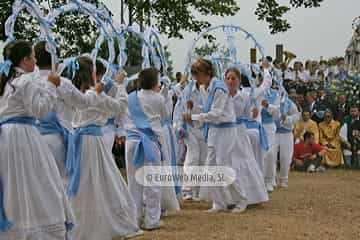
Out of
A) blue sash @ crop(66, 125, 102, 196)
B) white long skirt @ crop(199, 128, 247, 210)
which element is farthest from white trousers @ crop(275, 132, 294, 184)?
blue sash @ crop(66, 125, 102, 196)

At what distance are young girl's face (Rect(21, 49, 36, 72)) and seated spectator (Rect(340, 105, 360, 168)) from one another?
11123 mm

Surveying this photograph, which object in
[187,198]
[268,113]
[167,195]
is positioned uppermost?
[268,113]

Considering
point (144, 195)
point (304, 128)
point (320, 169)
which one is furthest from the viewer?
point (304, 128)

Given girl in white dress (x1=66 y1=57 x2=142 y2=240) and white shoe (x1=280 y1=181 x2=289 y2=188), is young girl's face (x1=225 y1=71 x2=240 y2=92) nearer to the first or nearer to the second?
girl in white dress (x1=66 y1=57 x2=142 y2=240)

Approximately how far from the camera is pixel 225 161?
9.14 m

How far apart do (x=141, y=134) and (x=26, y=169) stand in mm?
2669

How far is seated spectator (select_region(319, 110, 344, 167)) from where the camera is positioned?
1584 cm

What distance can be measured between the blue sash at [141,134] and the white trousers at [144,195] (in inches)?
2.2

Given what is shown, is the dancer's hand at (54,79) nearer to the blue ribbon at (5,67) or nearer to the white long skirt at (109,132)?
the blue ribbon at (5,67)

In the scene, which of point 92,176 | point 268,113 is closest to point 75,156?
point 92,176

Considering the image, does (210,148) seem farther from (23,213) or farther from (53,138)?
(23,213)

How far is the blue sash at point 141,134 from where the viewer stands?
800cm

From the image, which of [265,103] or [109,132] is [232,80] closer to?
[109,132]

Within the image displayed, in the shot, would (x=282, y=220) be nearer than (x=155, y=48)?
Yes
